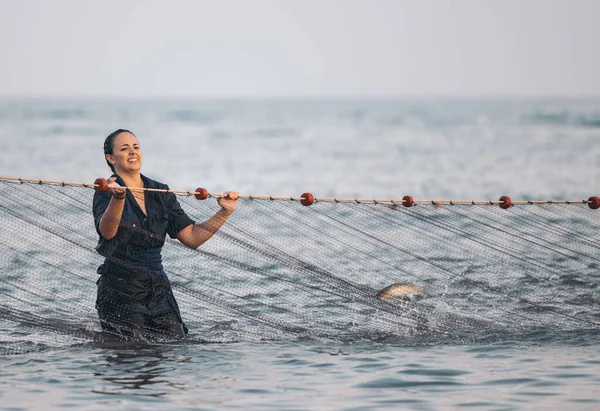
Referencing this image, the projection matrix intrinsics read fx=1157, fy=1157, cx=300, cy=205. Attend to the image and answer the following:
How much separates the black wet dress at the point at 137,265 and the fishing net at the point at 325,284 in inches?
20.3

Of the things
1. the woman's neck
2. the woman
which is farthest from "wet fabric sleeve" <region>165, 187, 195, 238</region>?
the woman's neck

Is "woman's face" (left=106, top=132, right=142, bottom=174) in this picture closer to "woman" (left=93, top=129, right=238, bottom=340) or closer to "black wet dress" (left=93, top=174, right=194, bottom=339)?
"woman" (left=93, top=129, right=238, bottom=340)

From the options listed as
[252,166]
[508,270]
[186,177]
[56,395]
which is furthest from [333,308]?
[252,166]

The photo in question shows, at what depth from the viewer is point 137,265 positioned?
368 inches

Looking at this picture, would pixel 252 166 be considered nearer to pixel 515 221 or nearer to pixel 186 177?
pixel 186 177

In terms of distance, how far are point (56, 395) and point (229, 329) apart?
249cm

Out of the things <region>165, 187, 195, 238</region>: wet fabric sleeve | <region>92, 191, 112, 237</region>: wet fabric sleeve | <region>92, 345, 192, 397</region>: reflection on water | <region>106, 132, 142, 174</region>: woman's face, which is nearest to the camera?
<region>92, 345, 192, 397</region>: reflection on water

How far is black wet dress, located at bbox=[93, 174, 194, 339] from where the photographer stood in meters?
9.20

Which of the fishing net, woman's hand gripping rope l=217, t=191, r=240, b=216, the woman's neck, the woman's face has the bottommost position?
the fishing net

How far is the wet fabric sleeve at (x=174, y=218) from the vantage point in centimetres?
952

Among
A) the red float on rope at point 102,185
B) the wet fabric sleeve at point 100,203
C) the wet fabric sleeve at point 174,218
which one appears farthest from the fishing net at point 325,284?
the red float on rope at point 102,185

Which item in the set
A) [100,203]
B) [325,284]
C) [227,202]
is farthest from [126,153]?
[325,284]

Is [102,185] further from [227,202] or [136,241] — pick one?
[227,202]

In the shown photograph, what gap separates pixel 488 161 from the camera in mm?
42562
